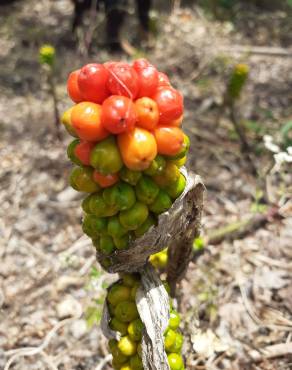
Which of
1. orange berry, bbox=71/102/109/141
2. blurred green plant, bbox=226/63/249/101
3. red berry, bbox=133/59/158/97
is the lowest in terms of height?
blurred green plant, bbox=226/63/249/101

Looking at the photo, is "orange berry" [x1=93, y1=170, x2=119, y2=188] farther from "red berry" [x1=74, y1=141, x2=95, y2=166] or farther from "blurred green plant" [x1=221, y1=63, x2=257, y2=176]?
"blurred green plant" [x1=221, y1=63, x2=257, y2=176]

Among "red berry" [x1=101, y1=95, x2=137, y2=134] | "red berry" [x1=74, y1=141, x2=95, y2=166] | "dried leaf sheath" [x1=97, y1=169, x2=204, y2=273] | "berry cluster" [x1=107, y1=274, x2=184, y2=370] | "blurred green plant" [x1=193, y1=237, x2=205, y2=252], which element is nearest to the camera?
"red berry" [x1=101, y1=95, x2=137, y2=134]

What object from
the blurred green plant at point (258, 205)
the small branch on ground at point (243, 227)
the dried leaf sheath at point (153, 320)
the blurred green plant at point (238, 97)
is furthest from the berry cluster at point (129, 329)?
the blurred green plant at point (238, 97)

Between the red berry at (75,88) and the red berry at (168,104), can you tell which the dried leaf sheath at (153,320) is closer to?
the red berry at (168,104)

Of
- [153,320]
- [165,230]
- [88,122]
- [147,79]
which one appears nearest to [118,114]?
[88,122]

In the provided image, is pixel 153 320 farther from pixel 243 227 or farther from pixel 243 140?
pixel 243 140

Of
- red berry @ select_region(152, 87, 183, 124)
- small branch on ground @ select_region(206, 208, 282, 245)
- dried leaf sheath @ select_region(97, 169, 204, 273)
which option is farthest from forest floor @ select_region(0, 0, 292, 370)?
red berry @ select_region(152, 87, 183, 124)

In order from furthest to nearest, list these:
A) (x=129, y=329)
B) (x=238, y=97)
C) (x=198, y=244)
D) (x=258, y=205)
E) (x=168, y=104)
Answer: (x=238, y=97) < (x=258, y=205) < (x=198, y=244) < (x=129, y=329) < (x=168, y=104)
